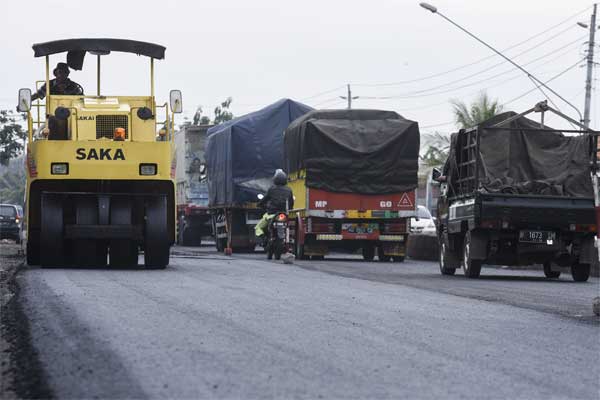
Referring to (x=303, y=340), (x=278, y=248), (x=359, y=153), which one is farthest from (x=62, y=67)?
(x=303, y=340)

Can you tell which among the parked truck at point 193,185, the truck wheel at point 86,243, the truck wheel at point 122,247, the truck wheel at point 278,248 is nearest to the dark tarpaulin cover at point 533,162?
the truck wheel at point 122,247

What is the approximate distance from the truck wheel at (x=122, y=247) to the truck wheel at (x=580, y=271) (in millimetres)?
7061

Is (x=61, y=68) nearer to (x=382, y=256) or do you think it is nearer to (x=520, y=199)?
(x=520, y=199)

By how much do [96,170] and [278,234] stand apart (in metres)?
8.15

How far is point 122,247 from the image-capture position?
63.8 feet

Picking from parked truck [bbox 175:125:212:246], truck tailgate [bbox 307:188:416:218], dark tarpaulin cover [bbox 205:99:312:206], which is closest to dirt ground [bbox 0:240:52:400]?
truck tailgate [bbox 307:188:416:218]

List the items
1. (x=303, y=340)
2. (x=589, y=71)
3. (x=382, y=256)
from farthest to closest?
(x=589, y=71)
(x=382, y=256)
(x=303, y=340)

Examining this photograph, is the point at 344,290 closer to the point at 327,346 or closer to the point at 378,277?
the point at 378,277

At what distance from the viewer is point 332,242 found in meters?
27.8

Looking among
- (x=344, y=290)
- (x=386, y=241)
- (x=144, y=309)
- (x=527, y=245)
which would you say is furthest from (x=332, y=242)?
(x=144, y=309)

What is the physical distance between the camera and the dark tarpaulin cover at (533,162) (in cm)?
2081

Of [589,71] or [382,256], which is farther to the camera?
[589,71]

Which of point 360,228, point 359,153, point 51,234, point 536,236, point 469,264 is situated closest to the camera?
point 51,234

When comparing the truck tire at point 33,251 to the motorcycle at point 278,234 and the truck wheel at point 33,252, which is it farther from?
the motorcycle at point 278,234
